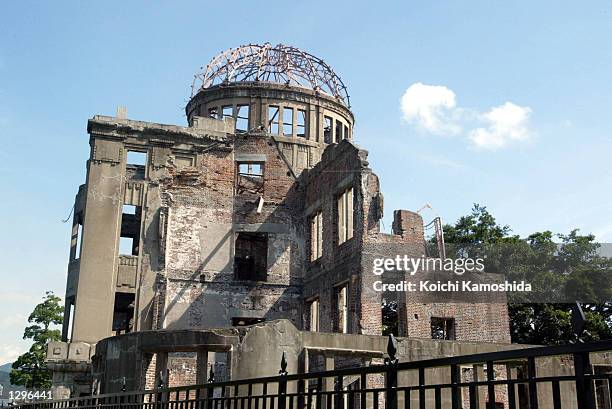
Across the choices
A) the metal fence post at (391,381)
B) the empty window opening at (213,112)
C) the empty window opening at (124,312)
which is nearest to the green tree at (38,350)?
the empty window opening at (124,312)

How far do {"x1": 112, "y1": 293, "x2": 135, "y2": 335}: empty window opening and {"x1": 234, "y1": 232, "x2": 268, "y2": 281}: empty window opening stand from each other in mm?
4491

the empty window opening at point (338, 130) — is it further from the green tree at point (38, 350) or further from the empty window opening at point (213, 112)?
the green tree at point (38, 350)

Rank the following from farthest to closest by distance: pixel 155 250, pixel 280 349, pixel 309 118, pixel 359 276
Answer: pixel 309 118 < pixel 155 250 < pixel 359 276 < pixel 280 349

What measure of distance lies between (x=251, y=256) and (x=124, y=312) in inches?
264

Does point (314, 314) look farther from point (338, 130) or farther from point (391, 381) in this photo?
point (391, 381)

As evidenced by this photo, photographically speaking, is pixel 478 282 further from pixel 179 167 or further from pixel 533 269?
pixel 179 167

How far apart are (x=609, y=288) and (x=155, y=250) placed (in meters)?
20.7

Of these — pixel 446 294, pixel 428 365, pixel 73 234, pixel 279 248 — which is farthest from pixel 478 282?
pixel 428 365

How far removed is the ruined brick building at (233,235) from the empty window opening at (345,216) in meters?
0.06

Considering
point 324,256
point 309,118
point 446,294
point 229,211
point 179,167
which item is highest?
point 309,118

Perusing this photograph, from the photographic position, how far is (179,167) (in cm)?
2739

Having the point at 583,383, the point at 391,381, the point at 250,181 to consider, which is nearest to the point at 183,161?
the point at 250,181

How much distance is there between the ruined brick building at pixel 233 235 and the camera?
23.0 meters

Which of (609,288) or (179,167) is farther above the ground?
(179,167)
